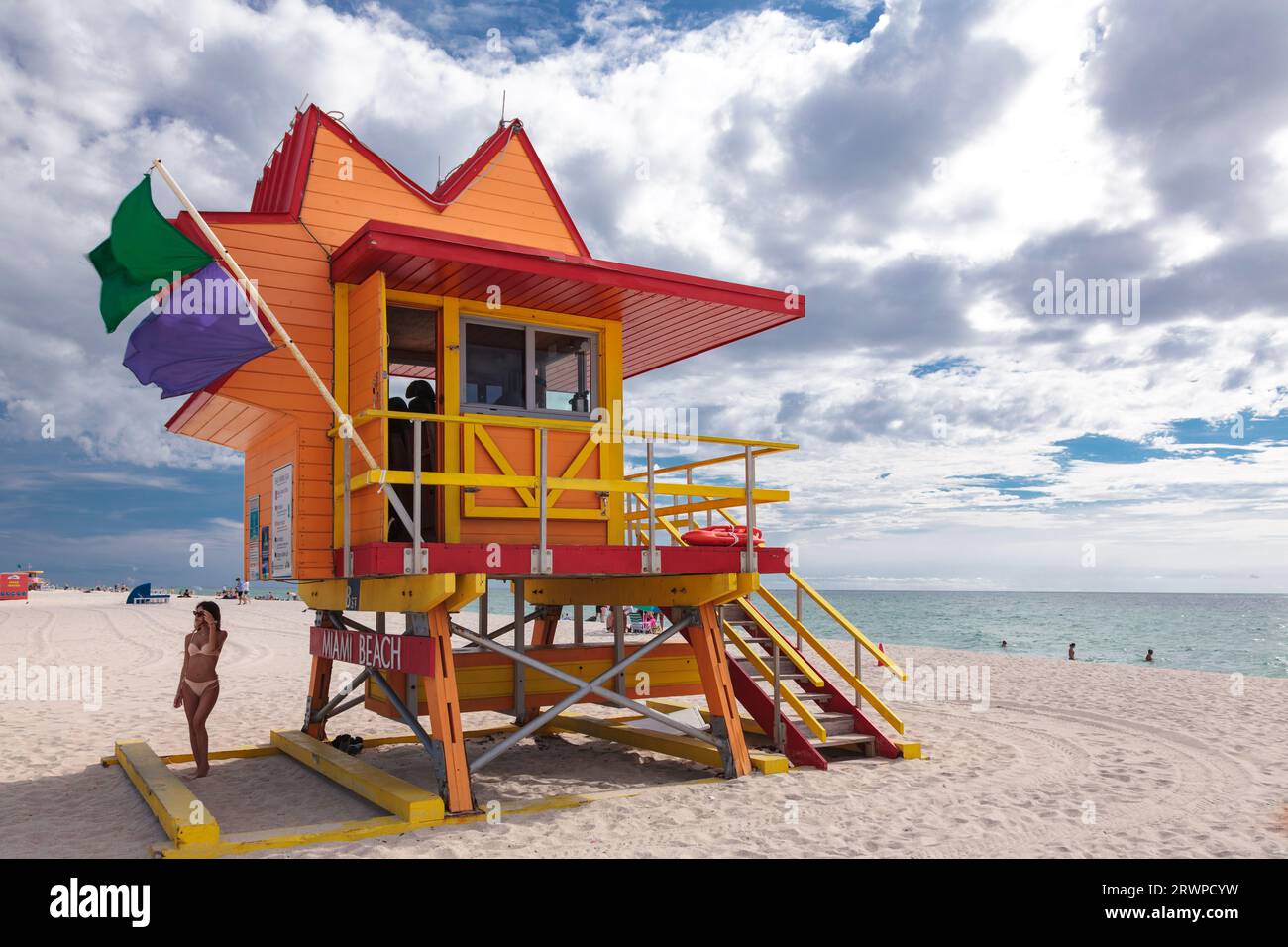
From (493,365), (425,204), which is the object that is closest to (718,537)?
(493,365)

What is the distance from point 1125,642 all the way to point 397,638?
69021 millimetres

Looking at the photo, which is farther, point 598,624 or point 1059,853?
point 598,624

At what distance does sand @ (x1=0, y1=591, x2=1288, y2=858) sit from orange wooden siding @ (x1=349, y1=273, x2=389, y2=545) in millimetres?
2797

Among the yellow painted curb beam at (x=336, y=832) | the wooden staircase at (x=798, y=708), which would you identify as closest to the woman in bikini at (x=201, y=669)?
the yellow painted curb beam at (x=336, y=832)

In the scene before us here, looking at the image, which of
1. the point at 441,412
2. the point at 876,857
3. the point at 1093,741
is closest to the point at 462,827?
the point at 876,857

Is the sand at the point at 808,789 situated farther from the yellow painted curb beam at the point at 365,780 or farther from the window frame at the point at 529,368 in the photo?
the window frame at the point at 529,368

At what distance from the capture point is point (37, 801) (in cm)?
979

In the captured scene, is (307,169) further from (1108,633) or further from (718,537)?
(1108,633)

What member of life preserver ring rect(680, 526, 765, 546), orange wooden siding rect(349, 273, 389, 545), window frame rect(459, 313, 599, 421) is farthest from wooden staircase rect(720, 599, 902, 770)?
orange wooden siding rect(349, 273, 389, 545)

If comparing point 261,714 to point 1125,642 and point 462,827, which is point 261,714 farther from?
point 1125,642

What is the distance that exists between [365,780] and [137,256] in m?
5.35

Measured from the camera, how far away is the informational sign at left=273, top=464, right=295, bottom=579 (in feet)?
32.5

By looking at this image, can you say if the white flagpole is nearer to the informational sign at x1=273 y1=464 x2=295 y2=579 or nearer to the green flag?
the green flag

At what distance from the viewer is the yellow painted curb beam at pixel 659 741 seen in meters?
10.5
